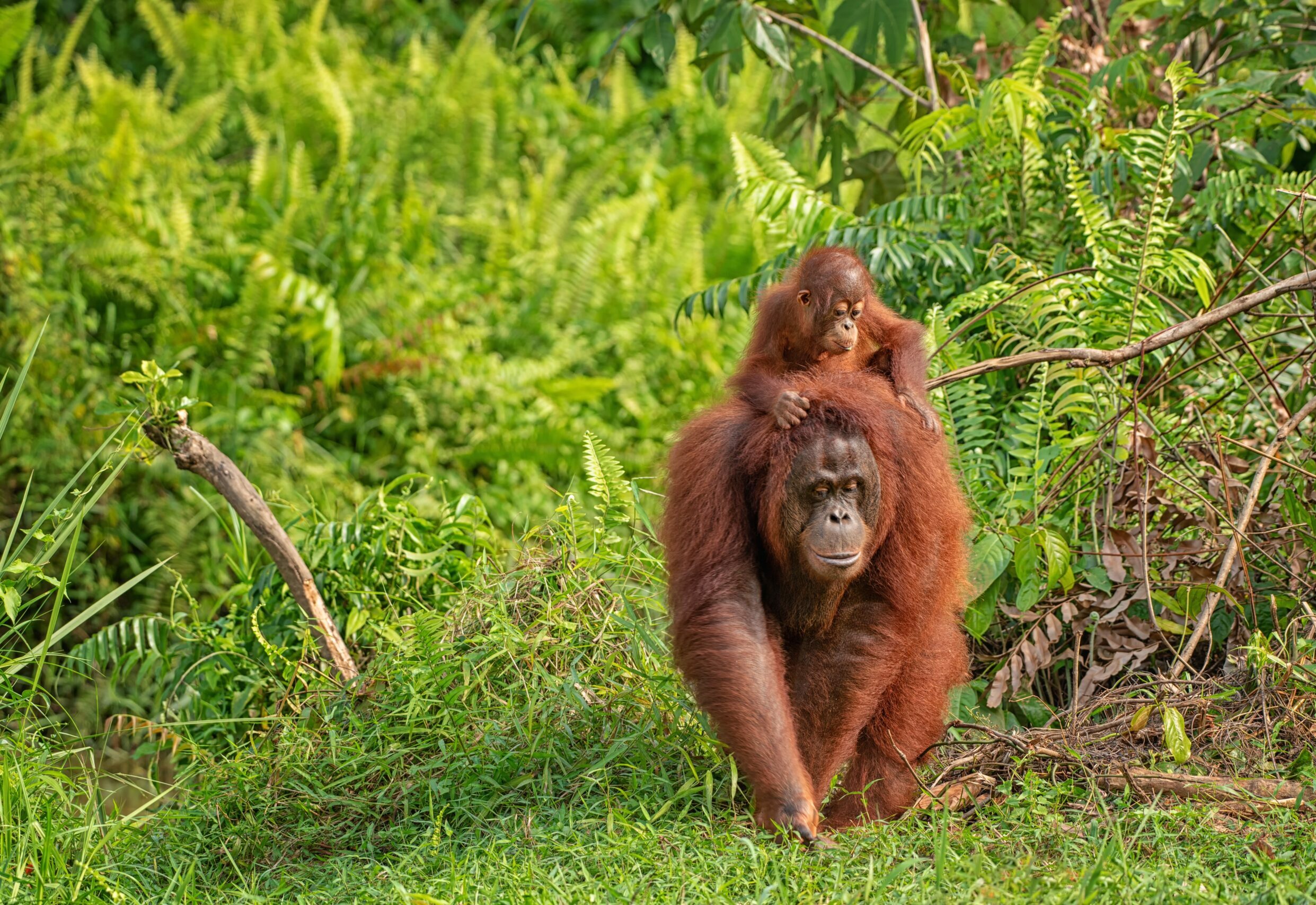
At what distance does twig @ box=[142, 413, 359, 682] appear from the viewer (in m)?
3.88

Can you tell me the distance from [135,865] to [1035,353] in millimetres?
2715

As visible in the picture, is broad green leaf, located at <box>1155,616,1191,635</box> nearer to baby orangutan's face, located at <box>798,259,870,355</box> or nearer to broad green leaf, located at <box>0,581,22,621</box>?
baby orangutan's face, located at <box>798,259,870,355</box>

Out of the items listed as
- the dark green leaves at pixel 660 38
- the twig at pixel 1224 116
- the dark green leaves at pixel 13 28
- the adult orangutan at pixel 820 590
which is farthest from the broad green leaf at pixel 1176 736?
the dark green leaves at pixel 13 28

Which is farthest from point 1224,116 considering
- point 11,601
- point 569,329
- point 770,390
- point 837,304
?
point 569,329

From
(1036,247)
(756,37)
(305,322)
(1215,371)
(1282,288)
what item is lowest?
(305,322)

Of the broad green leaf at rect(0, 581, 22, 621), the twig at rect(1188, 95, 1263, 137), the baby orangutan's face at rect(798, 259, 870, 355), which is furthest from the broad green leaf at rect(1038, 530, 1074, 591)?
the broad green leaf at rect(0, 581, 22, 621)

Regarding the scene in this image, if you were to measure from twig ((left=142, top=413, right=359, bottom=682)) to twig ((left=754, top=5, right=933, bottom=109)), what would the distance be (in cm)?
252

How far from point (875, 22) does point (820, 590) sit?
218 cm

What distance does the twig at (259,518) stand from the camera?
388cm

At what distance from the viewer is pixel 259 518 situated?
13.3ft

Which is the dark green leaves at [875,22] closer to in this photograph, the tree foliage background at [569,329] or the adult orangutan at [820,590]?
the tree foliage background at [569,329]

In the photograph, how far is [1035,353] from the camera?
347 cm

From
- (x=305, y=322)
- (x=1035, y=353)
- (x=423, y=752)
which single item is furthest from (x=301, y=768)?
(x=305, y=322)

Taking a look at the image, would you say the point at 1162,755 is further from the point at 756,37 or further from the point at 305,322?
the point at 305,322
